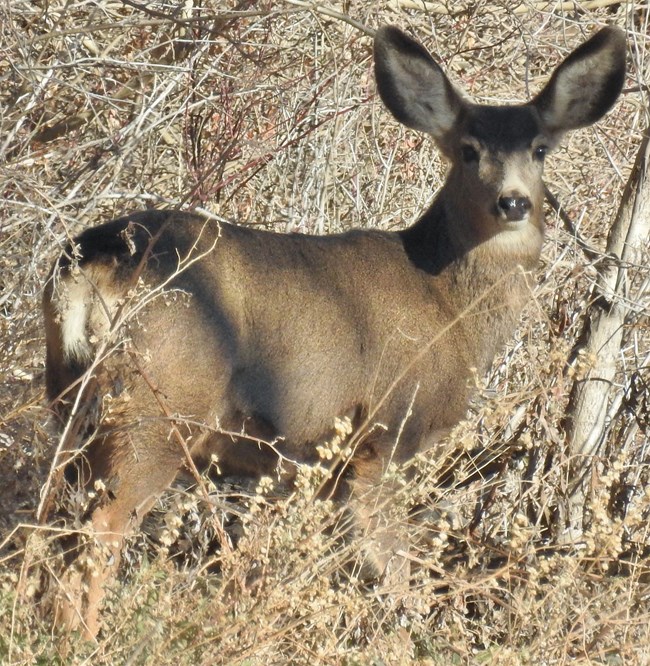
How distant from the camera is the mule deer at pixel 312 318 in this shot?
4602mm

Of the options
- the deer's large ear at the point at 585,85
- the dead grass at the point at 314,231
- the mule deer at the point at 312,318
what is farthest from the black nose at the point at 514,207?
the deer's large ear at the point at 585,85

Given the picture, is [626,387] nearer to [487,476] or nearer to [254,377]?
[487,476]

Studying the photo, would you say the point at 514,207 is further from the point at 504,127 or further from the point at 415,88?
the point at 415,88

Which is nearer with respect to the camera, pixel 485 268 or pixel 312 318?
pixel 312 318

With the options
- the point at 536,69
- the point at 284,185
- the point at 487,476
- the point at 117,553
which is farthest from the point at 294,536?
the point at 536,69

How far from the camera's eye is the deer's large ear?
583cm

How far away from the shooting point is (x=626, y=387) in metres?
5.71

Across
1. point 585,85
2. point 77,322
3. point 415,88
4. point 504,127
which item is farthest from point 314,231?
point 77,322

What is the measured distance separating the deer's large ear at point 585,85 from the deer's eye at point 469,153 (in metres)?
0.44

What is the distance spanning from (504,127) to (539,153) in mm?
206

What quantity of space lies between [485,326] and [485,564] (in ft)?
4.04

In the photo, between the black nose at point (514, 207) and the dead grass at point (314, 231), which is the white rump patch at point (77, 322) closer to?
the dead grass at point (314, 231)

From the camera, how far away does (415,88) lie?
6.08 meters

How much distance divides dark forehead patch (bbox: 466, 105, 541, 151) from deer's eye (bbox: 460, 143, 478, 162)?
6 centimetres
